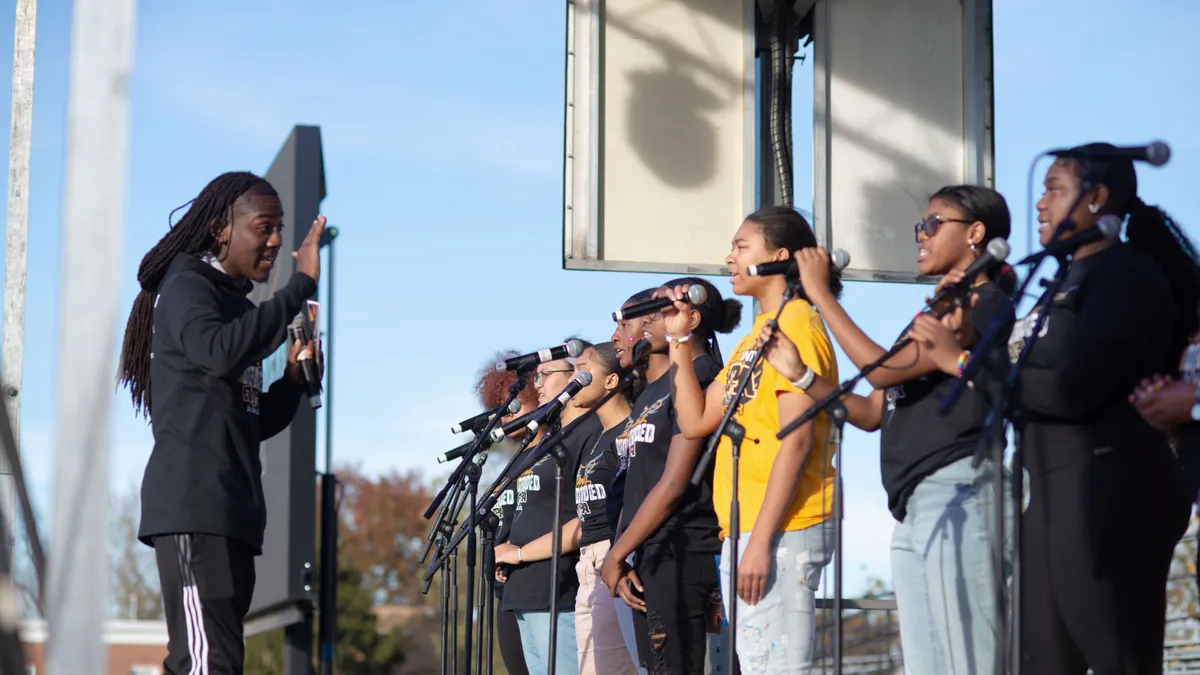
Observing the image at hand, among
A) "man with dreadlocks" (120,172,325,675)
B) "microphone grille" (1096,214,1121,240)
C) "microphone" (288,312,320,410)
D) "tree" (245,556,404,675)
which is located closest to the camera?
"microphone grille" (1096,214,1121,240)

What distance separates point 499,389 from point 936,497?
11.4ft

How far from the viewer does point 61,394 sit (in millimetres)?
1831

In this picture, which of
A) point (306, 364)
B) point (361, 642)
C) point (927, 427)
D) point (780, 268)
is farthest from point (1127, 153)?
point (361, 642)

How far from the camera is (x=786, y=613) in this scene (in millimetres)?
3357

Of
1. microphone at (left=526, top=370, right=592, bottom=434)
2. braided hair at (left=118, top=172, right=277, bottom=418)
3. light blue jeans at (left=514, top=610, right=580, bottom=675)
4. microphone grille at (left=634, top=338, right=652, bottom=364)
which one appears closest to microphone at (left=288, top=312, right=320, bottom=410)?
braided hair at (left=118, top=172, right=277, bottom=418)

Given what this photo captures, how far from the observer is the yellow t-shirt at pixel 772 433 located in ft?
11.3

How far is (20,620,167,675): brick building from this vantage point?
1723 millimetres

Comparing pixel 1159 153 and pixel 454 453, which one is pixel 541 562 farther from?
pixel 1159 153

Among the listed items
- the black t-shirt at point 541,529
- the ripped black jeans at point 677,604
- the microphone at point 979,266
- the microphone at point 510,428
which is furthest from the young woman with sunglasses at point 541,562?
the microphone at point 979,266

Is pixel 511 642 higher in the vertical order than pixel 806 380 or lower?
lower

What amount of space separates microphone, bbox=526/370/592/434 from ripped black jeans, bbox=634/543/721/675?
58 cm

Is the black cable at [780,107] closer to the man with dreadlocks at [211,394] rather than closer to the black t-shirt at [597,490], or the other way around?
the black t-shirt at [597,490]

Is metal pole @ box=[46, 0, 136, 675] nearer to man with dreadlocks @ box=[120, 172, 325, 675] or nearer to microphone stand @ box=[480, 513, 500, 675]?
man with dreadlocks @ box=[120, 172, 325, 675]

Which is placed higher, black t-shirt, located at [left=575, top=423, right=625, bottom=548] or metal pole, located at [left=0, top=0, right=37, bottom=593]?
metal pole, located at [left=0, top=0, right=37, bottom=593]
